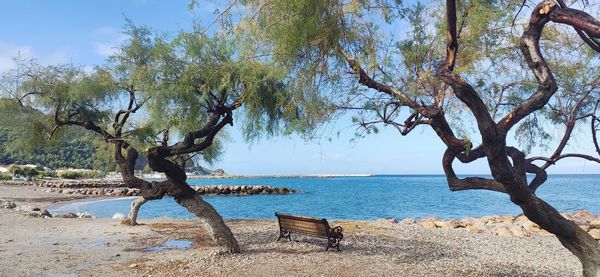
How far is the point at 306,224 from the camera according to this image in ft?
38.1

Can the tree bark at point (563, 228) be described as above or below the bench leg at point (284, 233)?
above

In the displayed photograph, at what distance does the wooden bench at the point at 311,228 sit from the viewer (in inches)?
431

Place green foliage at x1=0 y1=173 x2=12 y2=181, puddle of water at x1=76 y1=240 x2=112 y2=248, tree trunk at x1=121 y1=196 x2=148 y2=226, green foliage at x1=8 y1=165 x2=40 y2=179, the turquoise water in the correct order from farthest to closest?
green foliage at x1=8 y1=165 x2=40 y2=179 < green foliage at x1=0 y1=173 x2=12 y2=181 < the turquoise water < tree trunk at x1=121 y1=196 x2=148 y2=226 < puddle of water at x1=76 y1=240 x2=112 y2=248

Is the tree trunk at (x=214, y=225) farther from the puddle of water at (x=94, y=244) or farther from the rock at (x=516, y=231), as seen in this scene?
the rock at (x=516, y=231)

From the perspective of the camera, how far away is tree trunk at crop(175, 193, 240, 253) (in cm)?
1044

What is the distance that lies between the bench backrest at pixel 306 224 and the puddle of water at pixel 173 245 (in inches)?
105

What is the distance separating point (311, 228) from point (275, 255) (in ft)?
4.72

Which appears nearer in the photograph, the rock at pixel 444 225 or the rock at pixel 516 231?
the rock at pixel 516 231

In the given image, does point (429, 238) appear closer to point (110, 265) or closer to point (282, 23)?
point (110, 265)

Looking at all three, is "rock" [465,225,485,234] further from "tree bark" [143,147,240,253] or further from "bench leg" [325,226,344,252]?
"tree bark" [143,147,240,253]

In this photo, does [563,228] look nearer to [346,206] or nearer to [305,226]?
[305,226]

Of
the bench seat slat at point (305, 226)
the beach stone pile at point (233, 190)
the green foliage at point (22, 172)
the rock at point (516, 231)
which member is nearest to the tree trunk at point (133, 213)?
the bench seat slat at point (305, 226)

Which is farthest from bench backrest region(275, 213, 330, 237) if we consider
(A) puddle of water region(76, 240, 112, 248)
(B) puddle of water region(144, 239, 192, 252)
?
(A) puddle of water region(76, 240, 112, 248)

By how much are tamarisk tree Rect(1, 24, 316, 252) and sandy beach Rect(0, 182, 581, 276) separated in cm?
132
